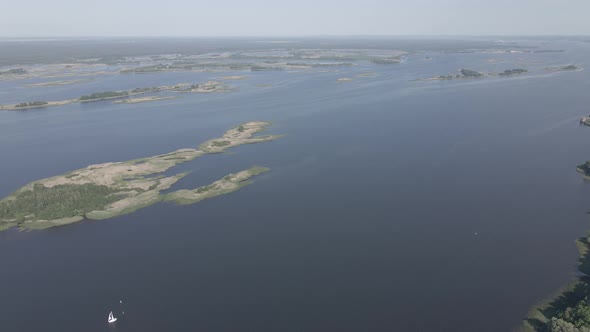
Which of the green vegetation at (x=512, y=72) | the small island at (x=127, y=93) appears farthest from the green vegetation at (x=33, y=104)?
the green vegetation at (x=512, y=72)

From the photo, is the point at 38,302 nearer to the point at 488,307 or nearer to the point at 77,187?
the point at 77,187

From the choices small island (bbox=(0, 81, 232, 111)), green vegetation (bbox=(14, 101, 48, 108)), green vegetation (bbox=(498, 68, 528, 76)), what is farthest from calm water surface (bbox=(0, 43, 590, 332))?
green vegetation (bbox=(498, 68, 528, 76))

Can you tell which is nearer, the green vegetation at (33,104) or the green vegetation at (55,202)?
the green vegetation at (55,202)

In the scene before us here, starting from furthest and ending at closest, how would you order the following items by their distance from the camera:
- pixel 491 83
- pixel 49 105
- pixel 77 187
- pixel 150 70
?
1. pixel 150 70
2. pixel 491 83
3. pixel 49 105
4. pixel 77 187

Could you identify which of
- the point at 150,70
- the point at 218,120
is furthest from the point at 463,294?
the point at 150,70

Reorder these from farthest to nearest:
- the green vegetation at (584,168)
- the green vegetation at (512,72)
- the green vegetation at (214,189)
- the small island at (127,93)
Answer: the green vegetation at (512,72), the small island at (127,93), the green vegetation at (584,168), the green vegetation at (214,189)

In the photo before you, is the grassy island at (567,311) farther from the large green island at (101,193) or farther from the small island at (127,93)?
the small island at (127,93)

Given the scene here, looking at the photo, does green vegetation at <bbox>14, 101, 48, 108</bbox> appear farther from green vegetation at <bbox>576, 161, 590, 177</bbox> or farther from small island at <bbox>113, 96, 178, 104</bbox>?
green vegetation at <bbox>576, 161, 590, 177</bbox>
